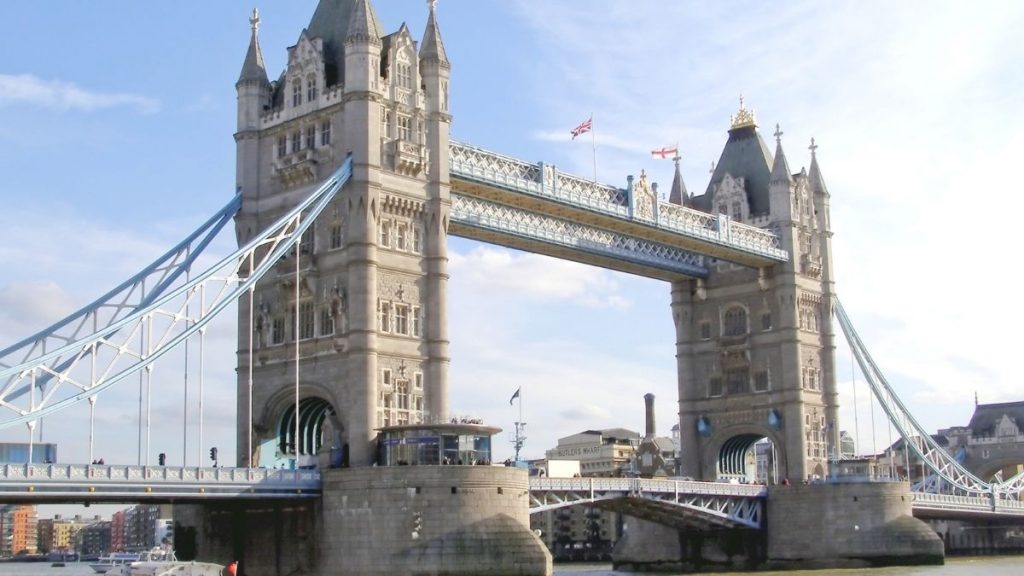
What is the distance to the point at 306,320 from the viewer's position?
66.5 metres

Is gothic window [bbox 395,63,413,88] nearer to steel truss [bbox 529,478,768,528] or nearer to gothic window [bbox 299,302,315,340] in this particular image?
gothic window [bbox 299,302,315,340]

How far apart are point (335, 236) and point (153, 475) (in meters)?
16.5

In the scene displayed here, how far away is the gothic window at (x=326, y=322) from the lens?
65.2 m

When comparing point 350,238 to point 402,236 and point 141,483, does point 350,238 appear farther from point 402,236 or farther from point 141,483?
point 141,483

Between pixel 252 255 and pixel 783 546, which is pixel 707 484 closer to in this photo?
pixel 783 546

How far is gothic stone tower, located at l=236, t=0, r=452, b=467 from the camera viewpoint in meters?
63.8

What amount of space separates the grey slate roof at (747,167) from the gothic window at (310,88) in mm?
36784

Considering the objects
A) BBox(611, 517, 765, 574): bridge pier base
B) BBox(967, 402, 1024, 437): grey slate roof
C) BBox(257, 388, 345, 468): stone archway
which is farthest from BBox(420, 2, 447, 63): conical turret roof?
BBox(967, 402, 1024, 437): grey slate roof

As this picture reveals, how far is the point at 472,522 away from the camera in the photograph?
2307 inches

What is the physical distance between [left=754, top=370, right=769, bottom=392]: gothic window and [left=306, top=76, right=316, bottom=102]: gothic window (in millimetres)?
39194

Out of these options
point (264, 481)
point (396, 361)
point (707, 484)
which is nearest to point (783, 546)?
point (707, 484)

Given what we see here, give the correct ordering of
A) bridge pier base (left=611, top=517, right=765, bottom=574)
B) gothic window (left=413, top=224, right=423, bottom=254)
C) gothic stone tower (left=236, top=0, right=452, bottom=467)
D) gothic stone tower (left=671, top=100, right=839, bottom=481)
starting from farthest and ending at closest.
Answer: gothic stone tower (left=671, top=100, right=839, bottom=481) → bridge pier base (left=611, top=517, right=765, bottom=574) → gothic window (left=413, top=224, right=423, bottom=254) → gothic stone tower (left=236, top=0, right=452, bottom=467)

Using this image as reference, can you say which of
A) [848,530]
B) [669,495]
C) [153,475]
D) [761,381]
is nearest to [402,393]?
[153,475]

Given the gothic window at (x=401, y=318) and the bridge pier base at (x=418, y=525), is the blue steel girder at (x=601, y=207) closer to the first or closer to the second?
the gothic window at (x=401, y=318)
